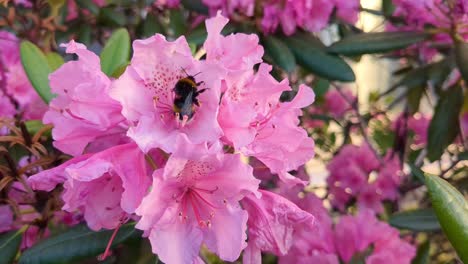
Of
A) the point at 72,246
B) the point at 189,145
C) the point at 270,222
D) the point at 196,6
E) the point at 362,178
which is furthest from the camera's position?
the point at 362,178

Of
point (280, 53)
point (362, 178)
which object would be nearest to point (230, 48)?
point (280, 53)

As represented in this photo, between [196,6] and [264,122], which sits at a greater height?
[264,122]

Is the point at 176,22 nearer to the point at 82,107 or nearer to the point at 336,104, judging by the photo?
the point at 82,107

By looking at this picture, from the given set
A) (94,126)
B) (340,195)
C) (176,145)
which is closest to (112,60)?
(94,126)

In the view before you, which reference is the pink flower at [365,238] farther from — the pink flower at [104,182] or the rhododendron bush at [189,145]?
the pink flower at [104,182]

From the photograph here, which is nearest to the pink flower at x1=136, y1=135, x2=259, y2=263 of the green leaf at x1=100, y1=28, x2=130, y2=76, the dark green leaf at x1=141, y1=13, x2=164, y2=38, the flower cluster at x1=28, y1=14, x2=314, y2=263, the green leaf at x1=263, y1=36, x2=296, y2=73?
the flower cluster at x1=28, y1=14, x2=314, y2=263
